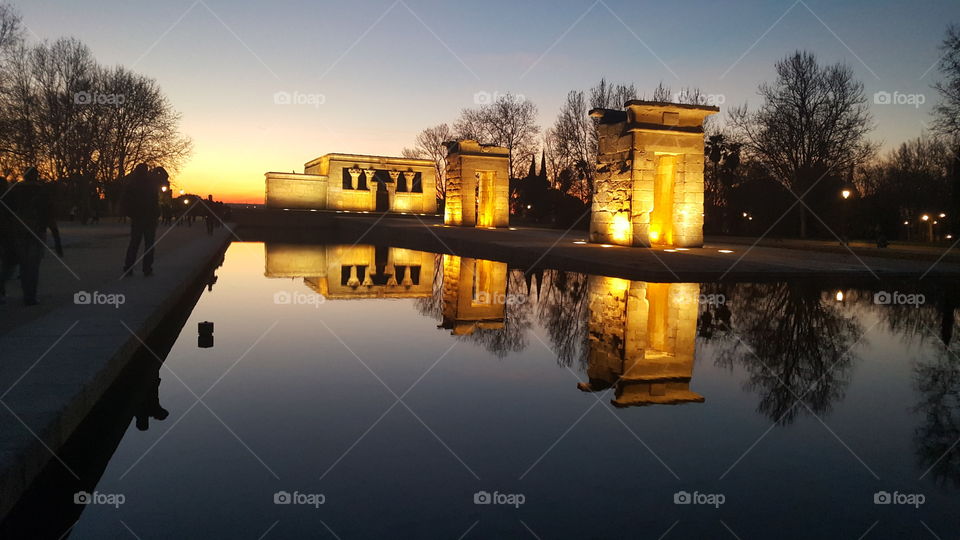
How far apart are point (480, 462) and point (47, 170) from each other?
39604mm

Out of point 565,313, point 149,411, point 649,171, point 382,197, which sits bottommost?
point 149,411

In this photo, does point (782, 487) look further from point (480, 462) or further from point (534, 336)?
point (534, 336)

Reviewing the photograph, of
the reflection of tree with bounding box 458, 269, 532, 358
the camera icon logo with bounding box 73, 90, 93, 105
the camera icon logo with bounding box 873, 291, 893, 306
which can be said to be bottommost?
the reflection of tree with bounding box 458, 269, 532, 358

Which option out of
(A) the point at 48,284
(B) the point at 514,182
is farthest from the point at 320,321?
(B) the point at 514,182

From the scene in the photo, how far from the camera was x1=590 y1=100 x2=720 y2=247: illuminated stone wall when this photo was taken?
1839 centimetres

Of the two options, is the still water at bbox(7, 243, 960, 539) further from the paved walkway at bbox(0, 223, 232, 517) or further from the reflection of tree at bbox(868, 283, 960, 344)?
the paved walkway at bbox(0, 223, 232, 517)

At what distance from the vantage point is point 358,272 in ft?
49.9

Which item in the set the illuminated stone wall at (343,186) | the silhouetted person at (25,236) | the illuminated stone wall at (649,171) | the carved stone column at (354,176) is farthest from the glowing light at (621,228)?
the carved stone column at (354,176)

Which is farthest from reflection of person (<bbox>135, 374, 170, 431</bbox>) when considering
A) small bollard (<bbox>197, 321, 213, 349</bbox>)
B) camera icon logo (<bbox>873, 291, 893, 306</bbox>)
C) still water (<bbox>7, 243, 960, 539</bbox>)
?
camera icon logo (<bbox>873, 291, 893, 306</bbox>)

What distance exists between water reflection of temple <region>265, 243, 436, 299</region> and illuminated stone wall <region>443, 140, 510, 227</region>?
10.8 metres

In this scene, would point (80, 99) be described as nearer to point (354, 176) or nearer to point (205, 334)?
point (354, 176)

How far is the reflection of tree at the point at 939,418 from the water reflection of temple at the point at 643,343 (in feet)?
4.88

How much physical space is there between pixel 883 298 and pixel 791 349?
542 cm

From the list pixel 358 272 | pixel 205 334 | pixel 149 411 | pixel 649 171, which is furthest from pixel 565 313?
pixel 649 171
